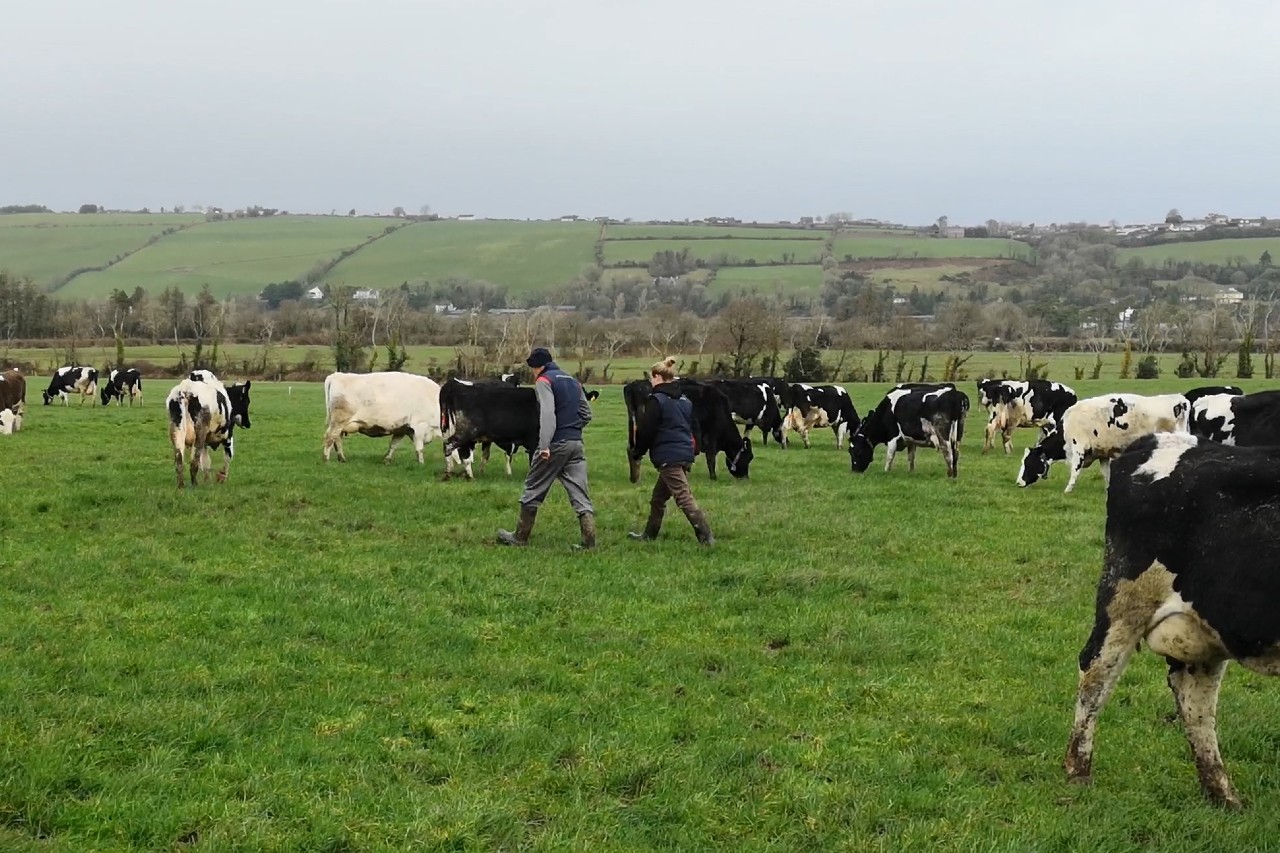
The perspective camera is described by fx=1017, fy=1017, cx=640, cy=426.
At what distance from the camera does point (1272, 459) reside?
18.2ft

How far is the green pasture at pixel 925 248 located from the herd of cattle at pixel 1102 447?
10559cm

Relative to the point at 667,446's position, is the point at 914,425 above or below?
below

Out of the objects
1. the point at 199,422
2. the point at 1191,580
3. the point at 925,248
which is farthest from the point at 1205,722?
the point at 925,248

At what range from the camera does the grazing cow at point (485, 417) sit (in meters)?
17.5

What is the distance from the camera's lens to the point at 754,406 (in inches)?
1043

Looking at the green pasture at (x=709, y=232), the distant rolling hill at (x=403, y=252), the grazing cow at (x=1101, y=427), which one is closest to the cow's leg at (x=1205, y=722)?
the grazing cow at (x=1101, y=427)

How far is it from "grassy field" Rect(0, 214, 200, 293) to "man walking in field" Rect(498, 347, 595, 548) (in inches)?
4701

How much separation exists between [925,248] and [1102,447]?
12498 cm

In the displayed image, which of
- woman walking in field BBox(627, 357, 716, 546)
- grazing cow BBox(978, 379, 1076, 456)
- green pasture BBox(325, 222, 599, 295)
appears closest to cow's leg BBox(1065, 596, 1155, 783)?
woman walking in field BBox(627, 357, 716, 546)

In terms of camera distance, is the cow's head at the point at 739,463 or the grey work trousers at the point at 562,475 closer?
the grey work trousers at the point at 562,475

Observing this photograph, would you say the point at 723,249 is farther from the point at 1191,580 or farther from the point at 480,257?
the point at 1191,580

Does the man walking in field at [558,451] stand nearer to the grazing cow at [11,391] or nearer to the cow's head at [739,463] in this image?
the cow's head at [739,463]

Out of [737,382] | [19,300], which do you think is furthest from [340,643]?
[19,300]

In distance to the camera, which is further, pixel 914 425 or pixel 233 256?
pixel 233 256
